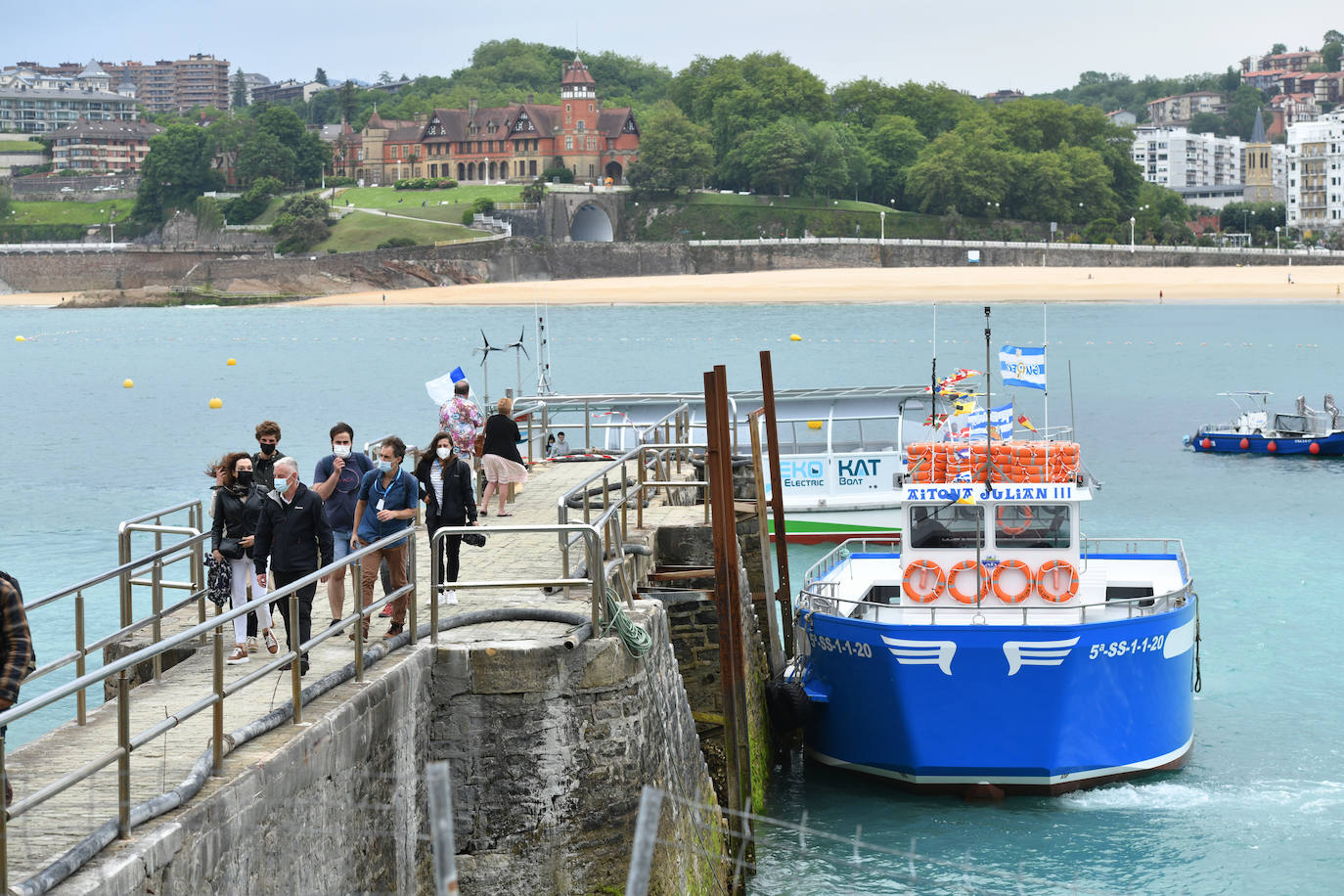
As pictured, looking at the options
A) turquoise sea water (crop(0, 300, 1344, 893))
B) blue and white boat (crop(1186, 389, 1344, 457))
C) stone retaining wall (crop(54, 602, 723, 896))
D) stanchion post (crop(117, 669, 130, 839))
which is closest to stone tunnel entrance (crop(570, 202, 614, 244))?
turquoise sea water (crop(0, 300, 1344, 893))

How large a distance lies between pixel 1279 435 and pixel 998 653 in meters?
38.4

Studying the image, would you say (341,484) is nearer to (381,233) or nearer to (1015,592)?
(1015,592)

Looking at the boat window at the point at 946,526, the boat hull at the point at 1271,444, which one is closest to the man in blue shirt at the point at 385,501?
the boat window at the point at 946,526

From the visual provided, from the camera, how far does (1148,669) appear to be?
1627 cm

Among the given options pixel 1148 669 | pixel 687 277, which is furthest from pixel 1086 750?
pixel 687 277

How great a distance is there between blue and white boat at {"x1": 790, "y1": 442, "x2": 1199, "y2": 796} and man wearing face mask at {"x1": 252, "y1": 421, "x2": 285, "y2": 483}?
6.05 meters

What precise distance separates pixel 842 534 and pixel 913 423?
8.17 feet

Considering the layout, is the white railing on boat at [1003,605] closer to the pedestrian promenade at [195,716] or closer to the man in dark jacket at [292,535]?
the pedestrian promenade at [195,716]

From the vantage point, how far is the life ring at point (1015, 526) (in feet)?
55.6

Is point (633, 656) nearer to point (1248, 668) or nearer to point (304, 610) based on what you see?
point (304, 610)

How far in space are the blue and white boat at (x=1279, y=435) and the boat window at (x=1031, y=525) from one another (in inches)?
1433

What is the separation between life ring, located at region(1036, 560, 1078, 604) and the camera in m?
16.8

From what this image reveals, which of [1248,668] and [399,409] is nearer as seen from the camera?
[1248,668]

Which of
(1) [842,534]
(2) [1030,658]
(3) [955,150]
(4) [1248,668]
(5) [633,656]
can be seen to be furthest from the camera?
(3) [955,150]
